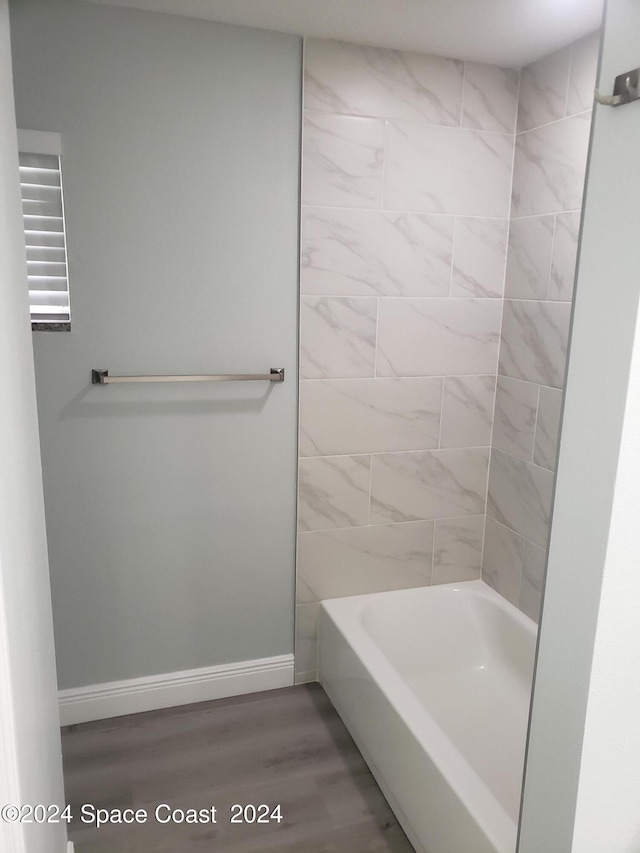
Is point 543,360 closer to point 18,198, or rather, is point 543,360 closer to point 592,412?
point 592,412

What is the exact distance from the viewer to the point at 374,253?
2229 millimetres

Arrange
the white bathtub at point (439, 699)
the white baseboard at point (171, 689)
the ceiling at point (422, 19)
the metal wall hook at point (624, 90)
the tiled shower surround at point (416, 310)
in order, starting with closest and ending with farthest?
1. the metal wall hook at point (624, 90)
2. the white bathtub at point (439, 699)
3. the ceiling at point (422, 19)
4. the tiled shower surround at point (416, 310)
5. the white baseboard at point (171, 689)

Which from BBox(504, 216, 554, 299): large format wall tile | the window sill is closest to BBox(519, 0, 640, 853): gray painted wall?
BBox(504, 216, 554, 299): large format wall tile

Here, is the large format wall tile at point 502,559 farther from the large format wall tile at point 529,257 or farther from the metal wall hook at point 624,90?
the metal wall hook at point 624,90

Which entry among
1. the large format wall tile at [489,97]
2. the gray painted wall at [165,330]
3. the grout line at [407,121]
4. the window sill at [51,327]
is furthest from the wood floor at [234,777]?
the large format wall tile at [489,97]

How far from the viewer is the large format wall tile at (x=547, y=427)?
7.07 ft

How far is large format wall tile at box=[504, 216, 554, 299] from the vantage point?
7.12 ft

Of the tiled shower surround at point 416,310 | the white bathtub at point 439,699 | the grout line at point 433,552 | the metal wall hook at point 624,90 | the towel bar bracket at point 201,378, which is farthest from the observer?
the grout line at point 433,552

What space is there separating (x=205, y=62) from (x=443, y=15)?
72 centimetres

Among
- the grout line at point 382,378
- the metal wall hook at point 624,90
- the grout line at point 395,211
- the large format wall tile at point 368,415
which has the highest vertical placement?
the metal wall hook at point 624,90

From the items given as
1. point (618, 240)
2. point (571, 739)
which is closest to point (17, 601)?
point (571, 739)

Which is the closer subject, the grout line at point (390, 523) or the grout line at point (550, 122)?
the grout line at point (550, 122)

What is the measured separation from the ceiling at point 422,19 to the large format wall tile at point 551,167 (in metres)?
0.26

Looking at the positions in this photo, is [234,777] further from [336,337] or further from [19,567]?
[336,337]
